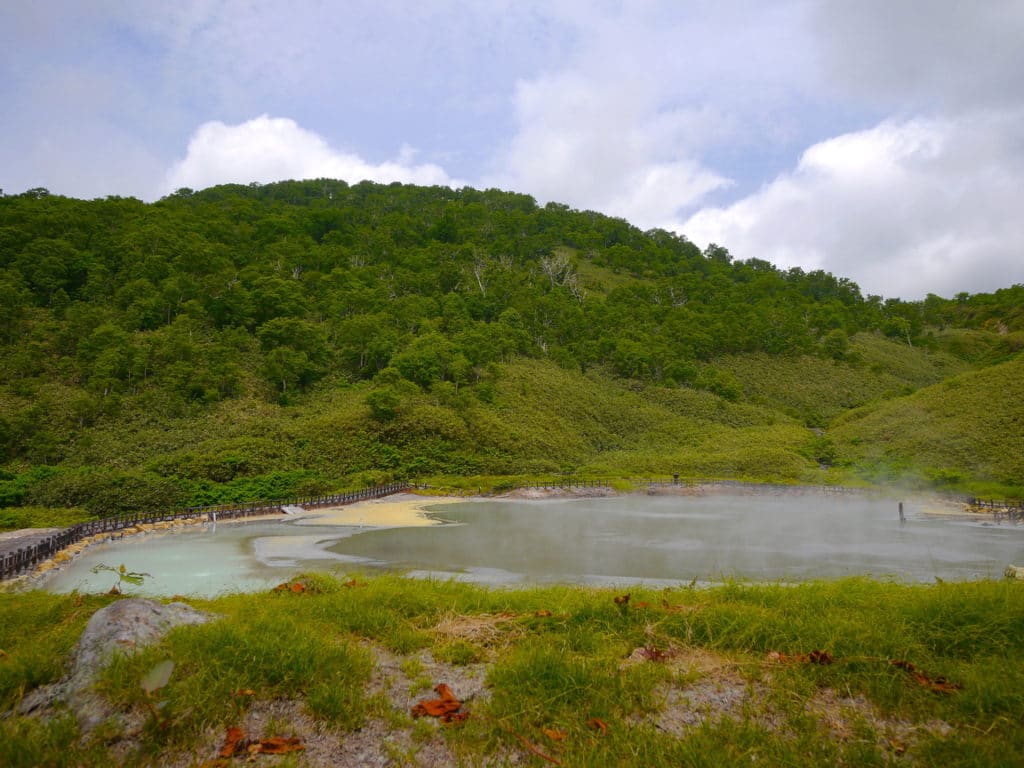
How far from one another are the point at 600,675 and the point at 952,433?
47859 mm

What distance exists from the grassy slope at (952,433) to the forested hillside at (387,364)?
33cm

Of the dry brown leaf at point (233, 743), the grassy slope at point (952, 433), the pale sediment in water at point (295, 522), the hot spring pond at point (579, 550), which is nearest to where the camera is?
the dry brown leaf at point (233, 743)

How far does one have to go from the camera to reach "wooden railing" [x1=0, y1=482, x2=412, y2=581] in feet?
48.8

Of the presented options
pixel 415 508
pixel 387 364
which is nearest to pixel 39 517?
pixel 415 508

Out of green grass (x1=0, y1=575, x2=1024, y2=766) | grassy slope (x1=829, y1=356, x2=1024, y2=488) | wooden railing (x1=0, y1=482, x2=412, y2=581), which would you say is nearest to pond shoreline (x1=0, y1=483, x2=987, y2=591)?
wooden railing (x1=0, y1=482, x2=412, y2=581)

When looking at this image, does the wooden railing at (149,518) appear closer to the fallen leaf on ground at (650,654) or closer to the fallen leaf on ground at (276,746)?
the fallen leaf on ground at (276,746)

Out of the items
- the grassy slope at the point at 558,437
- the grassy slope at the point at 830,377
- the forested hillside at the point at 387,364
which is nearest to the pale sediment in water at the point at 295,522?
the forested hillside at the point at 387,364

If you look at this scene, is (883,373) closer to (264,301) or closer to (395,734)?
(264,301)

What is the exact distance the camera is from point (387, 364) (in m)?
54.0

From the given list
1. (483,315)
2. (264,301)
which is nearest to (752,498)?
(483,315)

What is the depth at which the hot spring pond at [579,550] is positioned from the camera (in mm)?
13406

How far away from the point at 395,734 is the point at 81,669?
2309mm

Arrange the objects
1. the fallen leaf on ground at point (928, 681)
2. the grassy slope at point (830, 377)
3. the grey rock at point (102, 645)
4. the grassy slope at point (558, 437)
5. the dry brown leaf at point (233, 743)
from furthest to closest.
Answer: the grassy slope at point (830, 377), the grassy slope at point (558, 437), the fallen leaf on ground at point (928, 681), the grey rock at point (102, 645), the dry brown leaf at point (233, 743)

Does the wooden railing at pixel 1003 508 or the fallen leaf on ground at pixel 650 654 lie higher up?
the fallen leaf on ground at pixel 650 654
